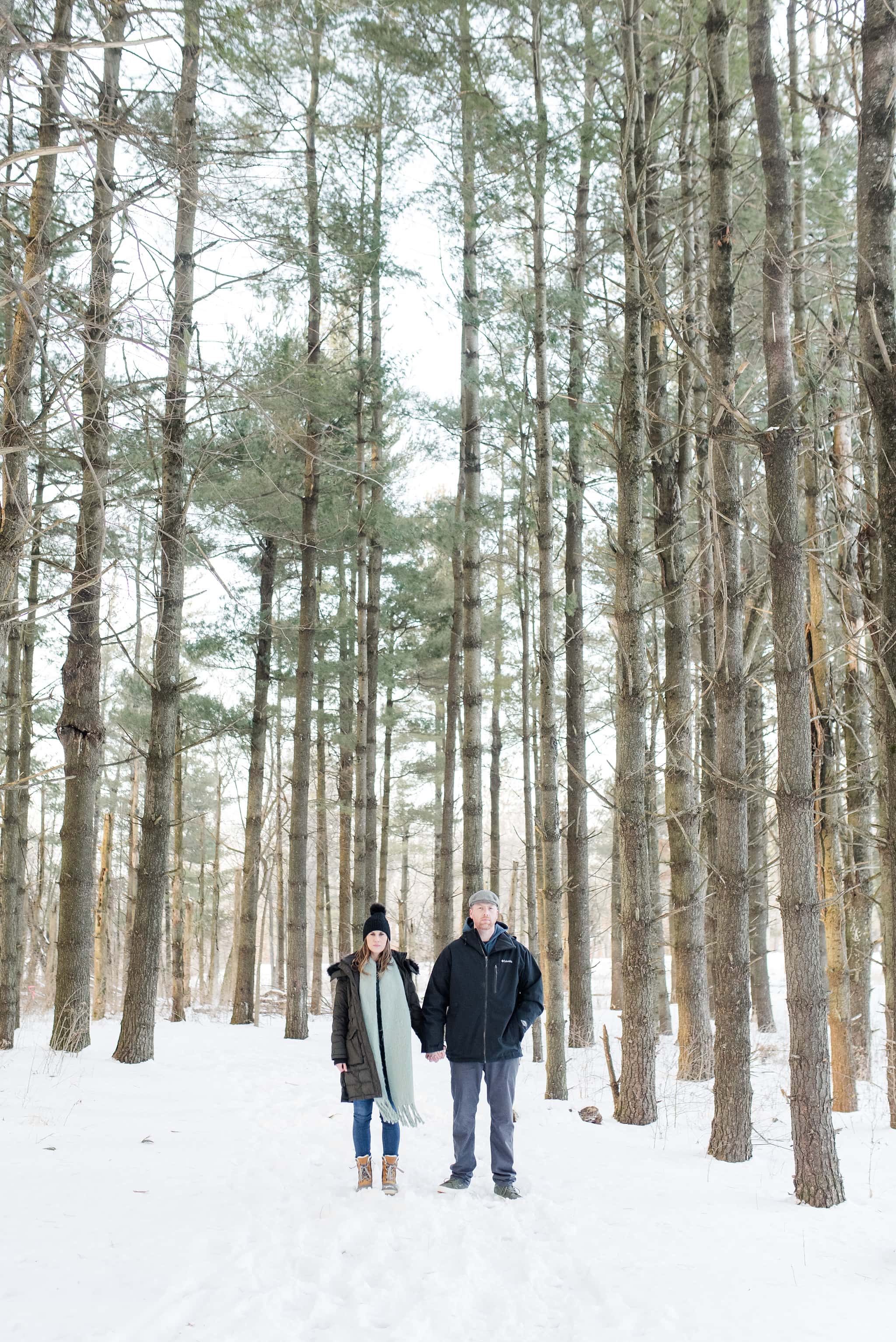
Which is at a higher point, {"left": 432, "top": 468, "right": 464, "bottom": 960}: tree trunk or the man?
{"left": 432, "top": 468, "right": 464, "bottom": 960}: tree trunk

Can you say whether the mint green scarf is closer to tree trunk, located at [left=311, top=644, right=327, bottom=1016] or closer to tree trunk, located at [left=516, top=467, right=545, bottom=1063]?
tree trunk, located at [left=516, top=467, right=545, bottom=1063]

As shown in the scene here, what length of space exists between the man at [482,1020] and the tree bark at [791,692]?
141cm

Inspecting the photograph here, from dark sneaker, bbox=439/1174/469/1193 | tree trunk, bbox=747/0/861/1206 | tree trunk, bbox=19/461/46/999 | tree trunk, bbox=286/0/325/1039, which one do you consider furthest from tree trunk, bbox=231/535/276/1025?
tree trunk, bbox=747/0/861/1206

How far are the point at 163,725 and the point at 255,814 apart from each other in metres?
5.88

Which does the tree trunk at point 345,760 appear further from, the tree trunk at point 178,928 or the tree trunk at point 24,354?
the tree trunk at point 24,354

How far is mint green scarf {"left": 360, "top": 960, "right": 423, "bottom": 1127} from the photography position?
4.88 m

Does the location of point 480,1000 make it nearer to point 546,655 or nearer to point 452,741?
point 546,655

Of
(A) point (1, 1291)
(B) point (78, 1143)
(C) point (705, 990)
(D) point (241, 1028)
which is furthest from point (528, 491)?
(A) point (1, 1291)

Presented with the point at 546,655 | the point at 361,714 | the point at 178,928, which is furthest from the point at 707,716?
the point at 178,928

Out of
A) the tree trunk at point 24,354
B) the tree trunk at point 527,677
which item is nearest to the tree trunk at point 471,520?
the tree trunk at point 527,677

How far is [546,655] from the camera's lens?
7.80 meters

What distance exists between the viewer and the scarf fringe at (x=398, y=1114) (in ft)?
15.7

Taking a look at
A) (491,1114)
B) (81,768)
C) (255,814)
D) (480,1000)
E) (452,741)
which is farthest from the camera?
(255,814)

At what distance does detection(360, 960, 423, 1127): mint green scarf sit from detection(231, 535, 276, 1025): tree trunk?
362 inches
